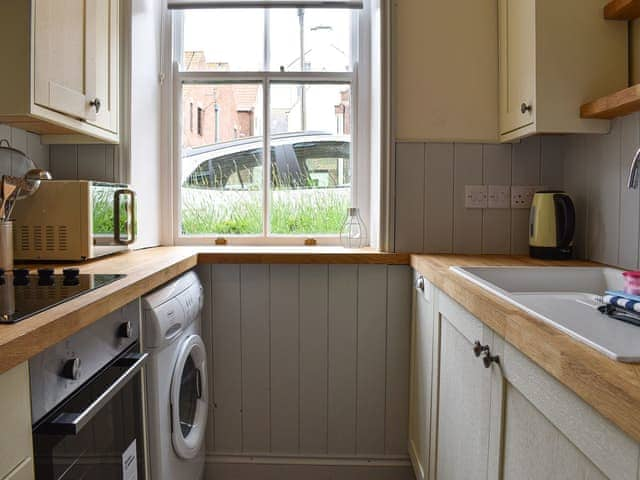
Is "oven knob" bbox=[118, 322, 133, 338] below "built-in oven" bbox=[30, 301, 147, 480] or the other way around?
the other way around

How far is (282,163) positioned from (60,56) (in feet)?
3.48

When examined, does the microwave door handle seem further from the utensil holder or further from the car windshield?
the car windshield

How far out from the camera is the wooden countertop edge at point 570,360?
21.2 inches

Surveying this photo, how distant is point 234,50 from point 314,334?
1398 millimetres

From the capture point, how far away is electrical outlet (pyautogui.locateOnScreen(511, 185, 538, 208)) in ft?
6.59

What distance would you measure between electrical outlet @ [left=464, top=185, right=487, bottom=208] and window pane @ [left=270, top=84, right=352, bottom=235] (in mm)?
572

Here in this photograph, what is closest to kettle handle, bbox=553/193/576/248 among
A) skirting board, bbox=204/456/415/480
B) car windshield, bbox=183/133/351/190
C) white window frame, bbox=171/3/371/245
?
white window frame, bbox=171/3/371/245

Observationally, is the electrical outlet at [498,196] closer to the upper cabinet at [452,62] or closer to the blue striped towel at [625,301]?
the upper cabinet at [452,62]

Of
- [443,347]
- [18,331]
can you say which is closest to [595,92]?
[443,347]

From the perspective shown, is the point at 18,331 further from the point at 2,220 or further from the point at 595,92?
the point at 595,92

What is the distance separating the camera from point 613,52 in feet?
5.20

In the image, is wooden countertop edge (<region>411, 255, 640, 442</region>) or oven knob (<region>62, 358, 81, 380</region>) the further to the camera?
oven knob (<region>62, 358, 81, 380</region>)

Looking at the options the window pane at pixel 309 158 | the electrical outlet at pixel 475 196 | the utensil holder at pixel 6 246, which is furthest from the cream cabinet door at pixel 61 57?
the electrical outlet at pixel 475 196

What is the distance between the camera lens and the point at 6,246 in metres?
1.43
